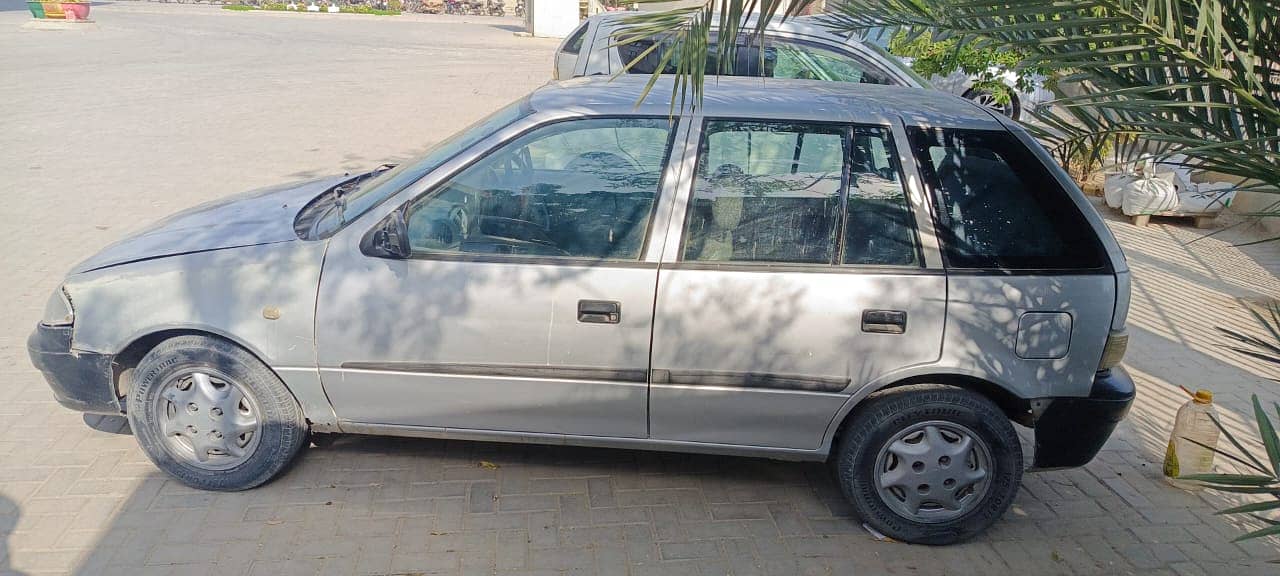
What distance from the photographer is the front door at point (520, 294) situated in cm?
355

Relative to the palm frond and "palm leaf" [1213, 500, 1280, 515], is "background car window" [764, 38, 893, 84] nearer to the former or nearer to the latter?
the palm frond

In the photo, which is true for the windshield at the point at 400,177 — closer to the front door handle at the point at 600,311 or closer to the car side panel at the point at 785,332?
the front door handle at the point at 600,311

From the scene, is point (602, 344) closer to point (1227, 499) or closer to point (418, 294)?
point (418, 294)

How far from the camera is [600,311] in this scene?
11.6 feet

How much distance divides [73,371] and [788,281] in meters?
2.97

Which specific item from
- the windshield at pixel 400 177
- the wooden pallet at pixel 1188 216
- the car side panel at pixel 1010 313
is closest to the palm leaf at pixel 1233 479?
the car side panel at pixel 1010 313

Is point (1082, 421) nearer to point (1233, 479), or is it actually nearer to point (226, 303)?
point (1233, 479)

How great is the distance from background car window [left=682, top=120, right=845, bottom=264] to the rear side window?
38 centimetres

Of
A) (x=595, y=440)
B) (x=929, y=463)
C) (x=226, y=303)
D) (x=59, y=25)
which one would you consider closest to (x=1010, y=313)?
(x=929, y=463)

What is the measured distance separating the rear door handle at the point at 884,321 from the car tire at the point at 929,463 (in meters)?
0.28

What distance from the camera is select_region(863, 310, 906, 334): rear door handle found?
3.48 meters

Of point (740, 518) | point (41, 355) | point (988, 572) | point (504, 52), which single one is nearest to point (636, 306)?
point (740, 518)

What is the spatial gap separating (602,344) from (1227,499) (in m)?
3.09

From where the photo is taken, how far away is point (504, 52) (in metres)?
24.5
